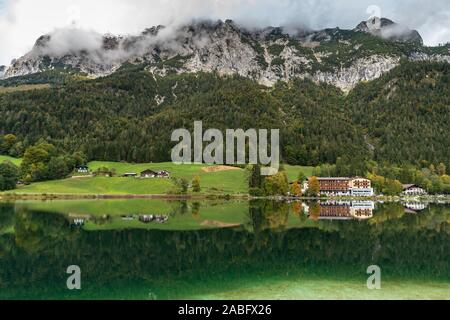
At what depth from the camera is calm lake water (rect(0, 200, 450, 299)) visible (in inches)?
1128

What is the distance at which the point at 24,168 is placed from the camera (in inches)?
6703

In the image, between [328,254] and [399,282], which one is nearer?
[399,282]

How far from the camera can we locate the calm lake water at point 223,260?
28.7 meters

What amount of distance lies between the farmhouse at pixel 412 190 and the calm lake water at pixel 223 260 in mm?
115564

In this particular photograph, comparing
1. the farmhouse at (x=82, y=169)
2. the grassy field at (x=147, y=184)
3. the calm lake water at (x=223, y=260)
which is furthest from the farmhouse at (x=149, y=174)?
the calm lake water at (x=223, y=260)

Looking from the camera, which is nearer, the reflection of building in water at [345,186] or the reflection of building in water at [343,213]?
the reflection of building in water at [343,213]

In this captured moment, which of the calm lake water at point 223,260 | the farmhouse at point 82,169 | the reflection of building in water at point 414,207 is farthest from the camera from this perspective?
the farmhouse at point 82,169

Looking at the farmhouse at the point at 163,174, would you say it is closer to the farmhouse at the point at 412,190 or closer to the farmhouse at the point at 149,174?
the farmhouse at the point at 149,174

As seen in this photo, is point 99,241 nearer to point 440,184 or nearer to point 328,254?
point 328,254

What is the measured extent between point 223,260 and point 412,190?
159738mm

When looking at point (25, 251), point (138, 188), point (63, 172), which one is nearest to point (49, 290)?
point (25, 251)

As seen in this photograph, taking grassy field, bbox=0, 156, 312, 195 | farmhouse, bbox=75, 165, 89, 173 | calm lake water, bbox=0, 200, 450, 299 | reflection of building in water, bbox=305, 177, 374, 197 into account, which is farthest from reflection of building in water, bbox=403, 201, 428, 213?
farmhouse, bbox=75, 165, 89, 173

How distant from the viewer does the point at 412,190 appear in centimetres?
Result: 18075
